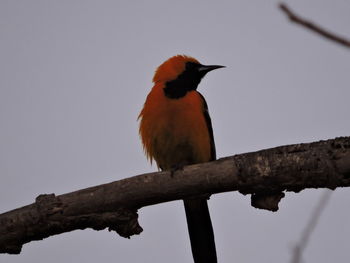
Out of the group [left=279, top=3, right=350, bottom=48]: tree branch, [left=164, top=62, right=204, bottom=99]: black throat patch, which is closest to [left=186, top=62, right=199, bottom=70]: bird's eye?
[left=164, top=62, right=204, bottom=99]: black throat patch

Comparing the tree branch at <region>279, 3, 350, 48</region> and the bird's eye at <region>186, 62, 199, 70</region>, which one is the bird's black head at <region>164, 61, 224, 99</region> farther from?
the tree branch at <region>279, 3, 350, 48</region>

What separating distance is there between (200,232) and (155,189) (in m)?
1.72

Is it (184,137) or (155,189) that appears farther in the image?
(184,137)

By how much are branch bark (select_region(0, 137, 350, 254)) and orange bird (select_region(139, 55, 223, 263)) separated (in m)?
1.45

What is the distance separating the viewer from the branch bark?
358cm

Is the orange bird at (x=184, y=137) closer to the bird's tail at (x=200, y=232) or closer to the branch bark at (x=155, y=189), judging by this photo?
the bird's tail at (x=200, y=232)

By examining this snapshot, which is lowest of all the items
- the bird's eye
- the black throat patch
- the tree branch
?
the tree branch

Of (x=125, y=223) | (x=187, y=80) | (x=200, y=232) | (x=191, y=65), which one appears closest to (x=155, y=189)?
(x=125, y=223)

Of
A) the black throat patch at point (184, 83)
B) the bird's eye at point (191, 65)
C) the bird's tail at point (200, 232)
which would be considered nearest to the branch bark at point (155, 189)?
the bird's tail at point (200, 232)

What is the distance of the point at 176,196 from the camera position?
12.5 ft

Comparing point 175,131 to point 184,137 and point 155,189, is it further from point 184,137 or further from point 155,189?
point 155,189

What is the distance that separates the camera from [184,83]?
6.21m

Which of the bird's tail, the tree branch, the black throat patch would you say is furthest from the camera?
the black throat patch

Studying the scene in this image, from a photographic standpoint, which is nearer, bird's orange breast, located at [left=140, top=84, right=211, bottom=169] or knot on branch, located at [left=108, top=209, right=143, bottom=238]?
knot on branch, located at [left=108, top=209, right=143, bottom=238]
